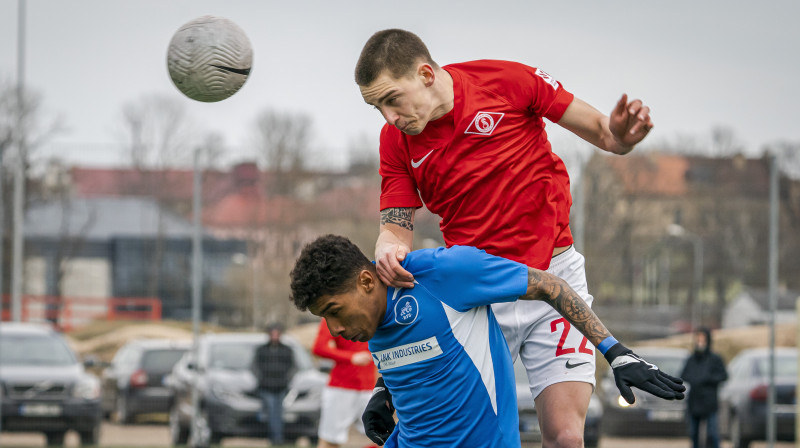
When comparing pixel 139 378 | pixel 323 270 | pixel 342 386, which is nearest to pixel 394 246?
pixel 323 270

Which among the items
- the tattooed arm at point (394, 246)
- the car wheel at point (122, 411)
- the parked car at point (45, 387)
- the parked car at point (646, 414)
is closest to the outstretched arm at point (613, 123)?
the tattooed arm at point (394, 246)

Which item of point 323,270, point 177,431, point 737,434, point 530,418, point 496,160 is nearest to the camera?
point 323,270

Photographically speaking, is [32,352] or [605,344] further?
[32,352]

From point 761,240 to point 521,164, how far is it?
8.62m

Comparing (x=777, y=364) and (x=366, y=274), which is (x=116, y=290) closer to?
(x=777, y=364)

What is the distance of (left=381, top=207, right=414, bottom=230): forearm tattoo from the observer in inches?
171

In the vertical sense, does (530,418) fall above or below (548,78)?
below

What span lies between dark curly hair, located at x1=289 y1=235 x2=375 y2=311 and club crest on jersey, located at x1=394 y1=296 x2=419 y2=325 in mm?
211

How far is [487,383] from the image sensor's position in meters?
3.82

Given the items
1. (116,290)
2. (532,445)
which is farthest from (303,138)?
(532,445)

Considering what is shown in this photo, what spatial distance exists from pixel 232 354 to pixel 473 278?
9.02m

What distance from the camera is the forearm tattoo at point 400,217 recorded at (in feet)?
14.2

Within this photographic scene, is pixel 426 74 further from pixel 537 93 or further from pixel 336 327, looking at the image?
pixel 336 327

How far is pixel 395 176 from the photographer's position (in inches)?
170
